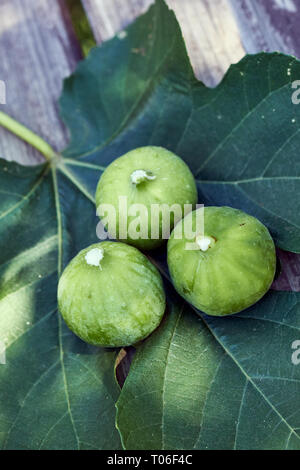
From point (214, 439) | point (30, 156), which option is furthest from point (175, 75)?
point (214, 439)

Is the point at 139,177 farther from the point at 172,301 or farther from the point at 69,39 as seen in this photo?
the point at 69,39

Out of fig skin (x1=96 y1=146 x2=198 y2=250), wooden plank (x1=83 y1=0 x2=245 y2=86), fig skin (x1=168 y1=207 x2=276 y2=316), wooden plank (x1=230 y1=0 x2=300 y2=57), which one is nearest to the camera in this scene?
fig skin (x1=168 y1=207 x2=276 y2=316)

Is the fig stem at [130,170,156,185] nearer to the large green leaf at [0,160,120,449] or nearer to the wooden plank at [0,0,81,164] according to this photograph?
the large green leaf at [0,160,120,449]

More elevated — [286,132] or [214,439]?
[286,132]

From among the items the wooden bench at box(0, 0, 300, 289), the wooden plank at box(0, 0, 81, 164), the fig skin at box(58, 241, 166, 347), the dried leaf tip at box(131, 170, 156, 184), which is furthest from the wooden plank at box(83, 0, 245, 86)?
the fig skin at box(58, 241, 166, 347)

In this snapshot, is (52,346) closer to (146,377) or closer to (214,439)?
(146,377)

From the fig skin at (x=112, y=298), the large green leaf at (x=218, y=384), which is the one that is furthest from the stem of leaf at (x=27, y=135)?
the large green leaf at (x=218, y=384)
